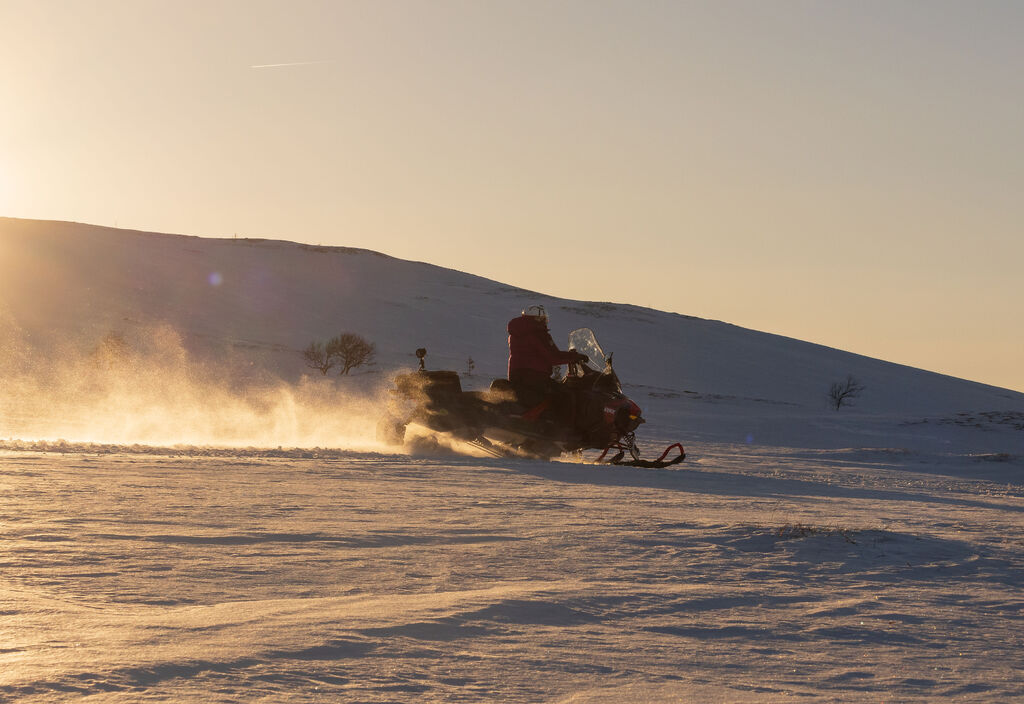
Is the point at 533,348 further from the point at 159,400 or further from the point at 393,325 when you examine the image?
the point at 393,325

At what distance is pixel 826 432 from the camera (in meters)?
31.3

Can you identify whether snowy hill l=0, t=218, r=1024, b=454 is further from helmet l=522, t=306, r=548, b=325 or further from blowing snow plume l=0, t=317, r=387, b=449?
helmet l=522, t=306, r=548, b=325

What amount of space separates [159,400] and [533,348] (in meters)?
15.2

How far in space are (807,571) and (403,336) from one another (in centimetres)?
5394

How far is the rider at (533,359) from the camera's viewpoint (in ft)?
49.5

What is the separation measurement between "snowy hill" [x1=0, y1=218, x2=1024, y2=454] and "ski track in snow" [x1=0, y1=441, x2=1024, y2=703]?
1983cm

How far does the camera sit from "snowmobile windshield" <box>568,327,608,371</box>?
16016 millimetres

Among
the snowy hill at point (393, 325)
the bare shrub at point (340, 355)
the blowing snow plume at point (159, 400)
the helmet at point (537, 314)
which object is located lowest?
the blowing snow plume at point (159, 400)

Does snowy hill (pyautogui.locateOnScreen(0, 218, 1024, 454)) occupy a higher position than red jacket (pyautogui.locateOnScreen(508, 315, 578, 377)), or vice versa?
snowy hill (pyautogui.locateOnScreen(0, 218, 1024, 454))

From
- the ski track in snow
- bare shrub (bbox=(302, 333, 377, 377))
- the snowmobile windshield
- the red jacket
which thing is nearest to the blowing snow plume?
the red jacket

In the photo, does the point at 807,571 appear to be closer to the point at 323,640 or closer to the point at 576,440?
the point at 323,640

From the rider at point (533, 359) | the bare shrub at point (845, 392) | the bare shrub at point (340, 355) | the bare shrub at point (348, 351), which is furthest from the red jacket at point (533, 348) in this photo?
the bare shrub at point (845, 392)

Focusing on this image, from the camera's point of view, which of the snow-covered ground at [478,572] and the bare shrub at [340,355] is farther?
the bare shrub at [340,355]

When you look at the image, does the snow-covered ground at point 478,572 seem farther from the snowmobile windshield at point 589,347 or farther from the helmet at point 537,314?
the helmet at point 537,314
